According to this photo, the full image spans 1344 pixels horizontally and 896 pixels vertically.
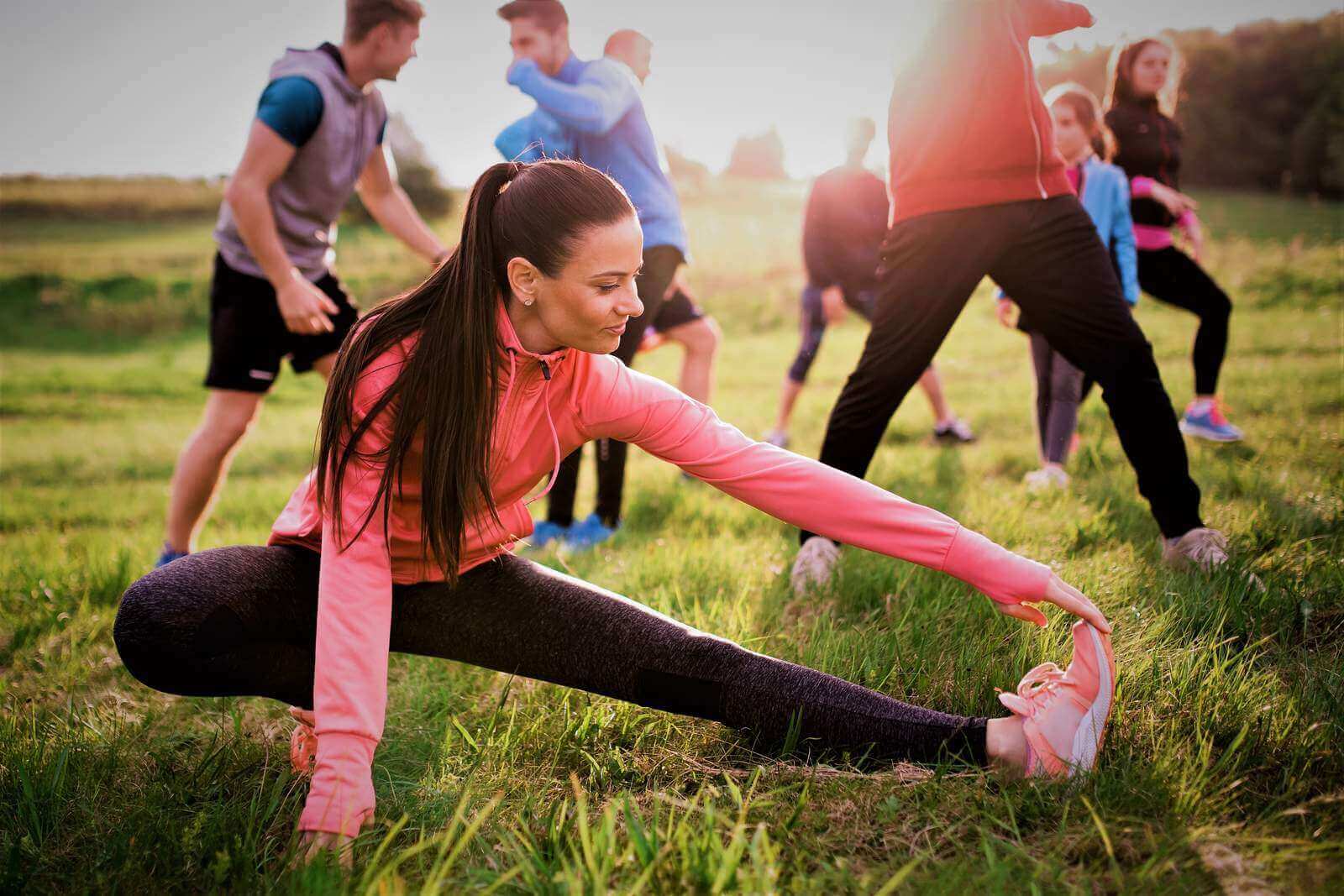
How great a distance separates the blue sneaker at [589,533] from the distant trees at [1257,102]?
30846 millimetres

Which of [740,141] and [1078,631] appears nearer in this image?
[1078,631]

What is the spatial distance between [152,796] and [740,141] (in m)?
71.8

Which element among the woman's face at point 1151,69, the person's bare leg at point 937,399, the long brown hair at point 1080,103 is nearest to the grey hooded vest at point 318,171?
the long brown hair at point 1080,103

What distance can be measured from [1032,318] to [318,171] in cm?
302

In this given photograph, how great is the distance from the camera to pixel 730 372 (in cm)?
1104

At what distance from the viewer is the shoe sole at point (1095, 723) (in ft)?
5.84

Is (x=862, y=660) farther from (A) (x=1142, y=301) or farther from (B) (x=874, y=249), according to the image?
(A) (x=1142, y=301)

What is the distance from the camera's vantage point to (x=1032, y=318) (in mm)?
3035

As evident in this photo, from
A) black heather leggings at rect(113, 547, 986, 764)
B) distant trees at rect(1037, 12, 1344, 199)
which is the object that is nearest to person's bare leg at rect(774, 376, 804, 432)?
black heather leggings at rect(113, 547, 986, 764)

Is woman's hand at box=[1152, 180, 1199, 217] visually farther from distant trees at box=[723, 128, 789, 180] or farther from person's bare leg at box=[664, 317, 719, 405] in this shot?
distant trees at box=[723, 128, 789, 180]

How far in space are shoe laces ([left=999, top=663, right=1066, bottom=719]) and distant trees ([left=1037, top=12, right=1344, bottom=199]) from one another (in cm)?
3236

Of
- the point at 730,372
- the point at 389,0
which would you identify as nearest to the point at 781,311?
the point at 730,372

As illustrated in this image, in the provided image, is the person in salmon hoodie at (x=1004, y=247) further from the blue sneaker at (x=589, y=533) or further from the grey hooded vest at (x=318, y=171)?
the grey hooded vest at (x=318, y=171)

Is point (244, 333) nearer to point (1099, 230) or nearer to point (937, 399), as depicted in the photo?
point (1099, 230)
